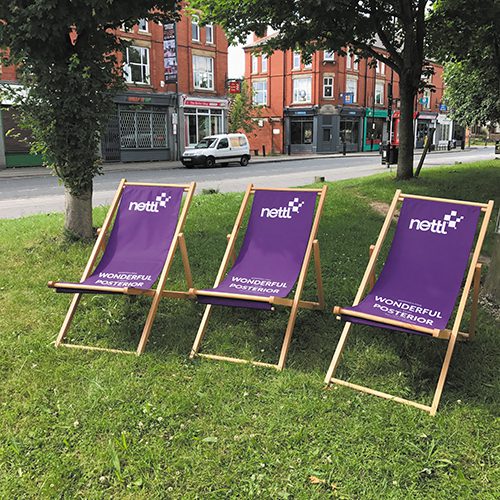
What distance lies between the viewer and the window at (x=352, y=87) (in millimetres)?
43250

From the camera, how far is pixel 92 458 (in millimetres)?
2723

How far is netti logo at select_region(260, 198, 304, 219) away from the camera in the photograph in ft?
14.1

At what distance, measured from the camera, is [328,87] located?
41.9 m

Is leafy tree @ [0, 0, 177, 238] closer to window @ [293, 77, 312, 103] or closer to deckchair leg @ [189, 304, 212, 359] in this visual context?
deckchair leg @ [189, 304, 212, 359]

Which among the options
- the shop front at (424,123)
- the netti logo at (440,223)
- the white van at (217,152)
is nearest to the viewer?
the netti logo at (440,223)

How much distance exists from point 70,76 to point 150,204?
2.19m

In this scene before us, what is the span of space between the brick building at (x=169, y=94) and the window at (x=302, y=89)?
10.6 metres

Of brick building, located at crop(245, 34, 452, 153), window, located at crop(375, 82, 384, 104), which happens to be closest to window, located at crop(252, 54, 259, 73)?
brick building, located at crop(245, 34, 452, 153)

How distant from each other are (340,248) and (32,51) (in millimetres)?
4062

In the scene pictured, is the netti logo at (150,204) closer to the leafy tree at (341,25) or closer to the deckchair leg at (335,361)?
the deckchair leg at (335,361)

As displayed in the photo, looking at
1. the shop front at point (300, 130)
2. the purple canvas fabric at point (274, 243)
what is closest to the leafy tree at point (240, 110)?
the shop front at point (300, 130)

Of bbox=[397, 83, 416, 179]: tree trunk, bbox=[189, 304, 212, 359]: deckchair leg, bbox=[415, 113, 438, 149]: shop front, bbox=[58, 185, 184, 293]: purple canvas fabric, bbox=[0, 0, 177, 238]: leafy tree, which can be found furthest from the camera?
bbox=[415, 113, 438, 149]: shop front

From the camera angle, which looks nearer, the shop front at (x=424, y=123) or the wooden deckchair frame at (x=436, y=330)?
the wooden deckchair frame at (x=436, y=330)

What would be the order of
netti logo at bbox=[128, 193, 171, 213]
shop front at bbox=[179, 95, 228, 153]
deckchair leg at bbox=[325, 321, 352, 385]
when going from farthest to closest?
shop front at bbox=[179, 95, 228, 153] → netti logo at bbox=[128, 193, 171, 213] → deckchair leg at bbox=[325, 321, 352, 385]
